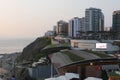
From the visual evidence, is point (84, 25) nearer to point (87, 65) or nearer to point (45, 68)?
point (45, 68)

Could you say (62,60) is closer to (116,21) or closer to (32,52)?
(32,52)

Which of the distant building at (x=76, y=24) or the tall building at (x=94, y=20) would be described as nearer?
the tall building at (x=94, y=20)

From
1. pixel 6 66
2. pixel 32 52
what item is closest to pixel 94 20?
pixel 32 52

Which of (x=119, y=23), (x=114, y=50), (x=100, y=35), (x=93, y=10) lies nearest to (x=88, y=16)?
(x=93, y=10)

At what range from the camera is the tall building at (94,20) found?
11269 cm

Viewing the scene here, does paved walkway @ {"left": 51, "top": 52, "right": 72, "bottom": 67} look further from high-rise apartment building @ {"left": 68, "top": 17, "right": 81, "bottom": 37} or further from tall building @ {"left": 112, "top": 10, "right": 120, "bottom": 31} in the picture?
high-rise apartment building @ {"left": 68, "top": 17, "right": 81, "bottom": 37}

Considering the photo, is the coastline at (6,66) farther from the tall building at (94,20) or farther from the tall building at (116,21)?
the tall building at (94,20)

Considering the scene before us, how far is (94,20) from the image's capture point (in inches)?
4451

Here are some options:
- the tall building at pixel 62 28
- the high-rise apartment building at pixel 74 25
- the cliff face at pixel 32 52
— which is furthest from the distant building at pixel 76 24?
the cliff face at pixel 32 52

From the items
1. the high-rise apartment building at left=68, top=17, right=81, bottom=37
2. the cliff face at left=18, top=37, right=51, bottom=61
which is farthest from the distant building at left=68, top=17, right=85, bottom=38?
the cliff face at left=18, top=37, right=51, bottom=61

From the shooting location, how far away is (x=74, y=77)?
19609mm

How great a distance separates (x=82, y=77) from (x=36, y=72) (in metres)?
14.7

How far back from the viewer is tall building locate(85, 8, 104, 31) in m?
113

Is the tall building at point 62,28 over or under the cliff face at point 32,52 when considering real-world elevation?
over
